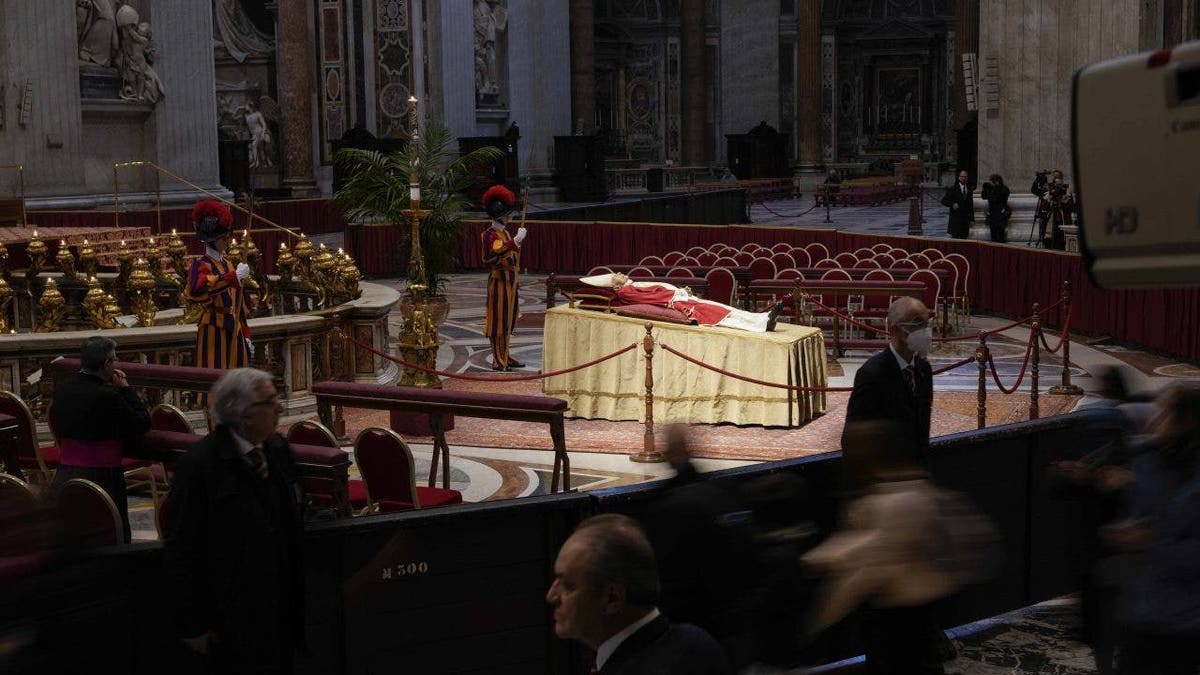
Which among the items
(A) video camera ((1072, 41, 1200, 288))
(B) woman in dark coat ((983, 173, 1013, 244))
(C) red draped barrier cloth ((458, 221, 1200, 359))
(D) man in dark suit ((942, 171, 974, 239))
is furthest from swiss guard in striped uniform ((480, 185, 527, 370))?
(A) video camera ((1072, 41, 1200, 288))

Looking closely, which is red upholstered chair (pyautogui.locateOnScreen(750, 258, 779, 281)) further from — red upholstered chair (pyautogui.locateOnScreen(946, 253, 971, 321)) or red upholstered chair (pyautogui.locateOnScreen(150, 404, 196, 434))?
red upholstered chair (pyautogui.locateOnScreen(150, 404, 196, 434))

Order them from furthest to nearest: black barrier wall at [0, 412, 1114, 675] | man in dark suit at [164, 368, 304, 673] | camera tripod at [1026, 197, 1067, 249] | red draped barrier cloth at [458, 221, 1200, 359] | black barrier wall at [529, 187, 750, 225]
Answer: black barrier wall at [529, 187, 750, 225], camera tripod at [1026, 197, 1067, 249], red draped barrier cloth at [458, 221, 1200, 359], black barrier wall at [0, 412, 1114, 675], man in dark suit at [164, 368, 304, 673]

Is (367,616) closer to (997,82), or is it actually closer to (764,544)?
(764,544)

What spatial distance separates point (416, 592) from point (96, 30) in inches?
857

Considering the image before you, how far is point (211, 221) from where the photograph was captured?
11.5m

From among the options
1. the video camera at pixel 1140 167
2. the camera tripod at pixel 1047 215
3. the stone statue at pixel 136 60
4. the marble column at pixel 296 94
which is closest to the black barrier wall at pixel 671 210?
the marble column at pixel 296 94

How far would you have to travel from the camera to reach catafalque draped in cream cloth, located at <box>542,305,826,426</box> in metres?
12.3

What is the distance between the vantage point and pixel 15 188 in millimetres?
24000

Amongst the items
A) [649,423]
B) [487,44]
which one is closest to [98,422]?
[649,423]

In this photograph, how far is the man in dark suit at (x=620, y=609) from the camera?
329 centimetres

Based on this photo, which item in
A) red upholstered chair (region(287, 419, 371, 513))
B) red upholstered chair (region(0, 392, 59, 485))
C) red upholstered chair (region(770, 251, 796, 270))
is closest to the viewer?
red upholstered chair (region(287, 419, 371, 513))

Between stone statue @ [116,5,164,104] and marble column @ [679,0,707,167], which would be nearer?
stone statue @ [116,5,164,104]

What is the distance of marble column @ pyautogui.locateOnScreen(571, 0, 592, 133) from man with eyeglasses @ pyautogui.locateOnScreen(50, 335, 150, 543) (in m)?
34.1

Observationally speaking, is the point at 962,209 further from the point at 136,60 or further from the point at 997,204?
the point at 136,60
